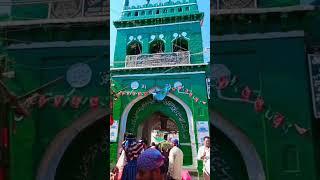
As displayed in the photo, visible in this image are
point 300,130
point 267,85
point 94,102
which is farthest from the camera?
point 94,102

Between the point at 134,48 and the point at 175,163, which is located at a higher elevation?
the point at 134,48

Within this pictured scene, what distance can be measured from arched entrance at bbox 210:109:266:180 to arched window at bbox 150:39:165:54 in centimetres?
125

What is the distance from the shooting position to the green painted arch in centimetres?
249

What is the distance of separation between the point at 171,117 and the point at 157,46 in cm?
37

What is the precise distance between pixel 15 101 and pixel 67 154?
59 cm

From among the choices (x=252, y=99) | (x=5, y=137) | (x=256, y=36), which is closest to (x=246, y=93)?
(x=252, y=99)

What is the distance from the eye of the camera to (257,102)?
3627 mm

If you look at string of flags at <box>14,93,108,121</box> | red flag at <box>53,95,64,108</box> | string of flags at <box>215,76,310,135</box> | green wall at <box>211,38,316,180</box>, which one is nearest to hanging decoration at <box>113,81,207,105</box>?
green wall at <box>211,38,316,180</box>

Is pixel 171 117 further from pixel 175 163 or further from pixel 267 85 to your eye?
pixel 267 85

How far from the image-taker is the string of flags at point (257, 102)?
11.7ft

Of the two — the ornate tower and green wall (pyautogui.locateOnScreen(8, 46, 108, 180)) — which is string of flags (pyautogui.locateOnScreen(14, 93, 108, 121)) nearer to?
green wall (pyautogui.locateOnScreen(8, 46, 108, 180))

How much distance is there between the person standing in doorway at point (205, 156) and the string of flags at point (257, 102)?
1.21 metres

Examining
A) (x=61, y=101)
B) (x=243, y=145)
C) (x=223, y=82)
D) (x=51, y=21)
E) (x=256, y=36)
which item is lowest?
(x=243, y=145)

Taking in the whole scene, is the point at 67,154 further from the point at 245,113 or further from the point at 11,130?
the point at 245,113
